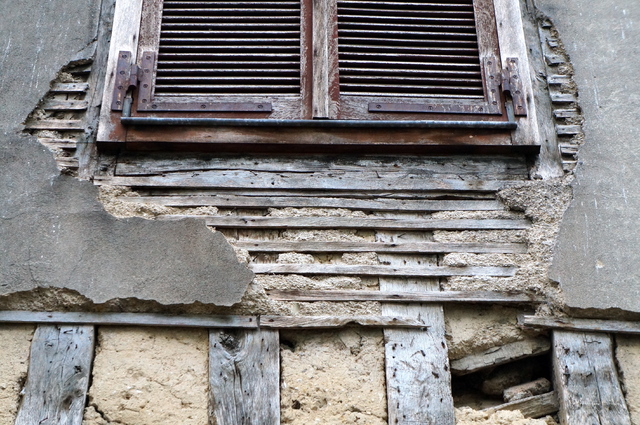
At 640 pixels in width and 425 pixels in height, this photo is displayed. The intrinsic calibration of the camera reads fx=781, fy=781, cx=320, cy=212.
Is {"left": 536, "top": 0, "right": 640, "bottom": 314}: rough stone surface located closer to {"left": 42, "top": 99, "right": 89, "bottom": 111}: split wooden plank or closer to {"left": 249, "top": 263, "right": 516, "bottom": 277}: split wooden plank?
{"left": 249, "top": 263, "right": 516, "bottom": 277}: split wooden plank

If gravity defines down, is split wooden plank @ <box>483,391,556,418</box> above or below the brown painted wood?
below

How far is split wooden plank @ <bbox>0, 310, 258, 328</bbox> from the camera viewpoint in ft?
11.7

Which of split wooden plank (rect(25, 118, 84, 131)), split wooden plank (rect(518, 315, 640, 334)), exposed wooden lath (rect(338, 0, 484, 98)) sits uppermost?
exposed wooden lath (rect(338, 0, 484, 98))

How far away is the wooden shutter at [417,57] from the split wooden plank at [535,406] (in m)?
1.50

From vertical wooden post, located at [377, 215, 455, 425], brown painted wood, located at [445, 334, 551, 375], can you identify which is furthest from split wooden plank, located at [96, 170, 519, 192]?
brown painted wood, located at [445, 334, 551, 375]

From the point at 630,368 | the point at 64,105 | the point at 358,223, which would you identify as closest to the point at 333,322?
the point at 358,223

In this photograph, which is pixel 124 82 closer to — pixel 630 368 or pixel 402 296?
pixel 402 296

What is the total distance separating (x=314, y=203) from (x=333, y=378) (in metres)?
0.89

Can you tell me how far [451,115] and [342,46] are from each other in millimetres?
728

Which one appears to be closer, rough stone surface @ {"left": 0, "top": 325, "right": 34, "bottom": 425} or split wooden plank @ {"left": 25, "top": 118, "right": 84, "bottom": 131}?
rough stone surface @ {"left": 0, "top": 325, "right": 34, "bottom": 425}

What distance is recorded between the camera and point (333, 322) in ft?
11.9

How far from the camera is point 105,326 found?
358 cm

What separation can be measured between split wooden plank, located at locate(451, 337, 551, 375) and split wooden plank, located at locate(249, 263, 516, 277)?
342 mm

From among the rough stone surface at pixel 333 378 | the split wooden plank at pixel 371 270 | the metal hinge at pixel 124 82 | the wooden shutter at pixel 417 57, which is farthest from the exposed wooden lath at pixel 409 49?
the rough stone surface at pixel 333 378
